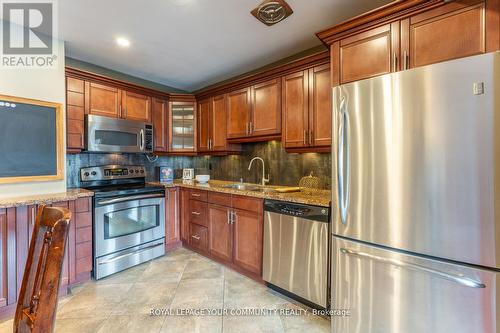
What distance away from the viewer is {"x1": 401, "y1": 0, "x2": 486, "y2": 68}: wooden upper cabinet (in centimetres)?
134

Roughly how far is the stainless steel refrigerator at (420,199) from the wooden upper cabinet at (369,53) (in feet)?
0.66

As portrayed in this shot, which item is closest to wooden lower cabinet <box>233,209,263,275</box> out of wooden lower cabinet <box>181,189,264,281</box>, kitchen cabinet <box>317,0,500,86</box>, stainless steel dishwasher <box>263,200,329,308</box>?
wooden lower cabinet <box>181,189,264,281</box>

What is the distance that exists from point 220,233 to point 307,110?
174 cm

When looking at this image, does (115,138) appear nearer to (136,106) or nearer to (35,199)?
(136,106)

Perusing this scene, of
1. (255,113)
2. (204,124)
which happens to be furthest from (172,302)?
(204,124)

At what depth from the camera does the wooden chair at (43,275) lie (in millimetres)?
758

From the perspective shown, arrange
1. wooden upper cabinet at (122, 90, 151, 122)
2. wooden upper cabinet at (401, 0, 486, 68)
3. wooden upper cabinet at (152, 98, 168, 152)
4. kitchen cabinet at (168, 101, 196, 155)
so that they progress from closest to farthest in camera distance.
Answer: wooden upper cabinet at (401, 0, 486, 68) → wooden upper cabinet at (122, 90, 151, 122) → wooden upper cabinet at (152, 98, 168, 152) → kitchen cabinet at (168, 101, 196, 155)

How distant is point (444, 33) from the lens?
4.69 feet

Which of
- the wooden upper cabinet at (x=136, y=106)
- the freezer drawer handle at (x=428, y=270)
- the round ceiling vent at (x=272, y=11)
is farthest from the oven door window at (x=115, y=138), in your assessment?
the freezer drawer handle at (x=428, y=270)

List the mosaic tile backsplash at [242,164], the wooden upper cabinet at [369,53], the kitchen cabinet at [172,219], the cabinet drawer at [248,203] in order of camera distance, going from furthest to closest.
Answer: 1. the kitchen cabinet at [172,219]
2. the mosaic tile backsplash at [242,164]
3. the cabinet drawer at [248,203]
4. the wooden upper cabinet at [369,53]

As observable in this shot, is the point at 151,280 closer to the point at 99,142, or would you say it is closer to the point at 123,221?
the point at 123,221

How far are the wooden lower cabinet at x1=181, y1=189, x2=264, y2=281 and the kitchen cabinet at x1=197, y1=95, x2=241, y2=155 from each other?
724 mm

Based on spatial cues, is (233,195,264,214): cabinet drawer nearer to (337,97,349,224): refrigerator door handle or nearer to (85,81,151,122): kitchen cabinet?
(337,97,349,224): refrigerator door handle

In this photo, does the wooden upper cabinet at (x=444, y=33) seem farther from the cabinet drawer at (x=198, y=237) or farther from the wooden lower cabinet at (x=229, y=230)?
the cabinet drawer at (x=198, y=237)
